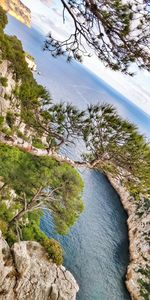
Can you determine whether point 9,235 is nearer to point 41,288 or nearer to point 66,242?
point 41,288

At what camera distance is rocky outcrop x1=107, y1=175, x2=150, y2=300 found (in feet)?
95.1

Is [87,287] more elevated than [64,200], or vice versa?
[64,200]

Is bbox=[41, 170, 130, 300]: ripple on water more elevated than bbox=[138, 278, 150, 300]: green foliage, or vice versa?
bbox=[138, 278, 150, 300]: green foliage

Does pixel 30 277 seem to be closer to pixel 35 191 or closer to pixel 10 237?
pixel 10 237

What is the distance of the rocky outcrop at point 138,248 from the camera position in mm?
29000

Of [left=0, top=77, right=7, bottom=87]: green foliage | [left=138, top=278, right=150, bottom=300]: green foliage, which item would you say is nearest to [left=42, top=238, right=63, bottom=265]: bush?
[left=138, top=278, right=150, bottom=300]: green foliage

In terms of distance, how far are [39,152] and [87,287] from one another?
19.8m

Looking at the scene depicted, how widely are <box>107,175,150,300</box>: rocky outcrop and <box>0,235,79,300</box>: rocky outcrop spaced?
8.63 m

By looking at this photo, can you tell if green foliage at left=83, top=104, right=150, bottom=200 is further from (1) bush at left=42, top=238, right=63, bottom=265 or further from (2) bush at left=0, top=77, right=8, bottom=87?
(2) bush at left=0, top=77, right=8, bottom=87

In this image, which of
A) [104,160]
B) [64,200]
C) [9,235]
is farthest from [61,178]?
[104,160]

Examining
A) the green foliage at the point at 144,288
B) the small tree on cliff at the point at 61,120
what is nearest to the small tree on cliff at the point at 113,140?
the small tree on cliff at the point at 61,120

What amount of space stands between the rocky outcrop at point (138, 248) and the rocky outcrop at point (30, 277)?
28.3 feet

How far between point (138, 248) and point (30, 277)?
22.6 m

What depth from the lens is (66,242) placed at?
29125 millimetres
